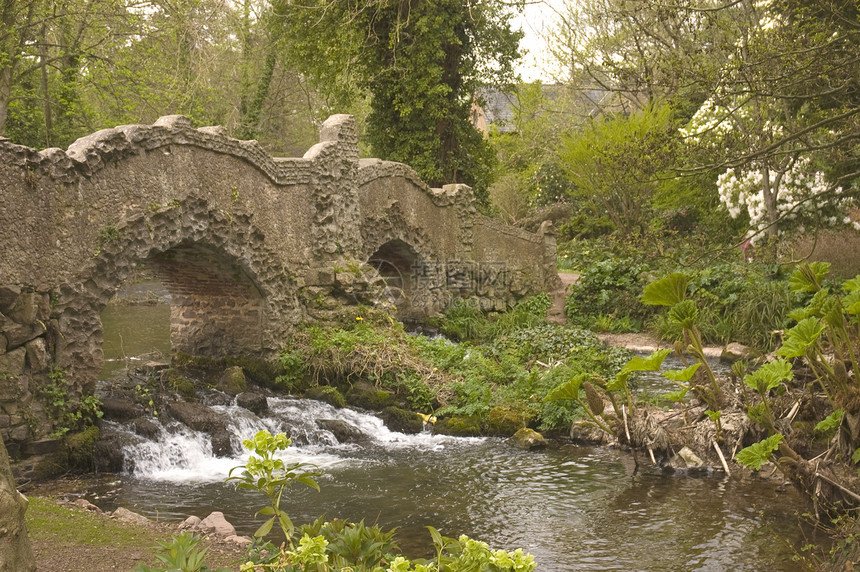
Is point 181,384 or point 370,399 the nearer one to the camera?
point 181,384

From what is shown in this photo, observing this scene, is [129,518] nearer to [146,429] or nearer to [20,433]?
[20,433]

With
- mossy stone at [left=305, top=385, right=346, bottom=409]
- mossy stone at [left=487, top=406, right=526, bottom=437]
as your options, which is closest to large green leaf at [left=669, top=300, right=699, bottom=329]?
mossy stone at [left=487, top=406, right=526, bottom=437]

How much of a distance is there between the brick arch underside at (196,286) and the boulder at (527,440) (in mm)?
4156

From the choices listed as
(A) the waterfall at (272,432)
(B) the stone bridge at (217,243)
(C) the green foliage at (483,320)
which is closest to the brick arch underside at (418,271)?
(B) the stone bridge at (217,243)

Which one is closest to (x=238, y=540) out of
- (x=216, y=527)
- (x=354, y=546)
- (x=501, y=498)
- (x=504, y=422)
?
(x=216, y=527)

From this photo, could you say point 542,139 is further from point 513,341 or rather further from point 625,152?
point 625,152

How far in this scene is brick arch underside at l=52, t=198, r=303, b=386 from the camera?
9.20m

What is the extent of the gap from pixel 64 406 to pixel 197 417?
5.01ft

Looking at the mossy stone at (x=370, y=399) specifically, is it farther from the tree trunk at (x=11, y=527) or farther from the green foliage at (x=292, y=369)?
the tree trunk at (x=11, y=527)

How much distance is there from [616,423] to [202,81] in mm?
9713

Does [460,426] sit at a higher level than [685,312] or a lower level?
A: lower

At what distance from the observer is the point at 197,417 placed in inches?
388

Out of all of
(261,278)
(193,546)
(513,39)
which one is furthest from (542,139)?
(193,546)

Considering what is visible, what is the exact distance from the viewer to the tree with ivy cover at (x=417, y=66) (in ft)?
55.6
